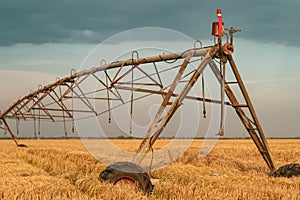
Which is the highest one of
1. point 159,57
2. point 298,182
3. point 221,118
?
point 159,57

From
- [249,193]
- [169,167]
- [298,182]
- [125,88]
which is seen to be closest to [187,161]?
[169,167]

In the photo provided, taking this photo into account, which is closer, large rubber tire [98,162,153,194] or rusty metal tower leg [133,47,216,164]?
large rubber tire [98,162,153,194]

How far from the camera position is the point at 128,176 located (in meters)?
10.4

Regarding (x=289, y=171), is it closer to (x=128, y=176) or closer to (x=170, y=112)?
(x=170, y=112)

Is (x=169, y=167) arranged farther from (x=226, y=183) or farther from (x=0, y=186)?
(x=0, y=186)

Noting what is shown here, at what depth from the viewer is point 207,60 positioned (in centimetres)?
1295

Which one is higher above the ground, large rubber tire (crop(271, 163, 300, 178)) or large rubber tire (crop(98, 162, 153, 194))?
large rubber tire (crop(98, 162, 153, 194))

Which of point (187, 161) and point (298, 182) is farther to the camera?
point (187, 161)

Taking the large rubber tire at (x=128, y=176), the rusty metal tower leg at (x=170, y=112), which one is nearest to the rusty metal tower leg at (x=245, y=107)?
the rusty metal tower leg at (x=170, y=112)

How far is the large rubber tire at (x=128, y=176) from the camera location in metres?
10.2

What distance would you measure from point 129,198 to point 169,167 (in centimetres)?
806

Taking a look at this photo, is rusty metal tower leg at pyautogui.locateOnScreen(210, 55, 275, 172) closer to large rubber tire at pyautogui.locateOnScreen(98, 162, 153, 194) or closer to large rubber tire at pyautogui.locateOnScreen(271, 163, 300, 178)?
large rubber tire at pyautogui.locateOnScreen(271, 163, 300, 178)

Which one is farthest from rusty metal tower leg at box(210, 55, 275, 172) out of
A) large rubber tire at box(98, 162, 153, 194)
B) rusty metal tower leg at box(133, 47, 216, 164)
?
large rubber tire at box(98, 162, 153, 194)

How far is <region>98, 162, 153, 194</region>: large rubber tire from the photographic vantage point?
33.6 ft
